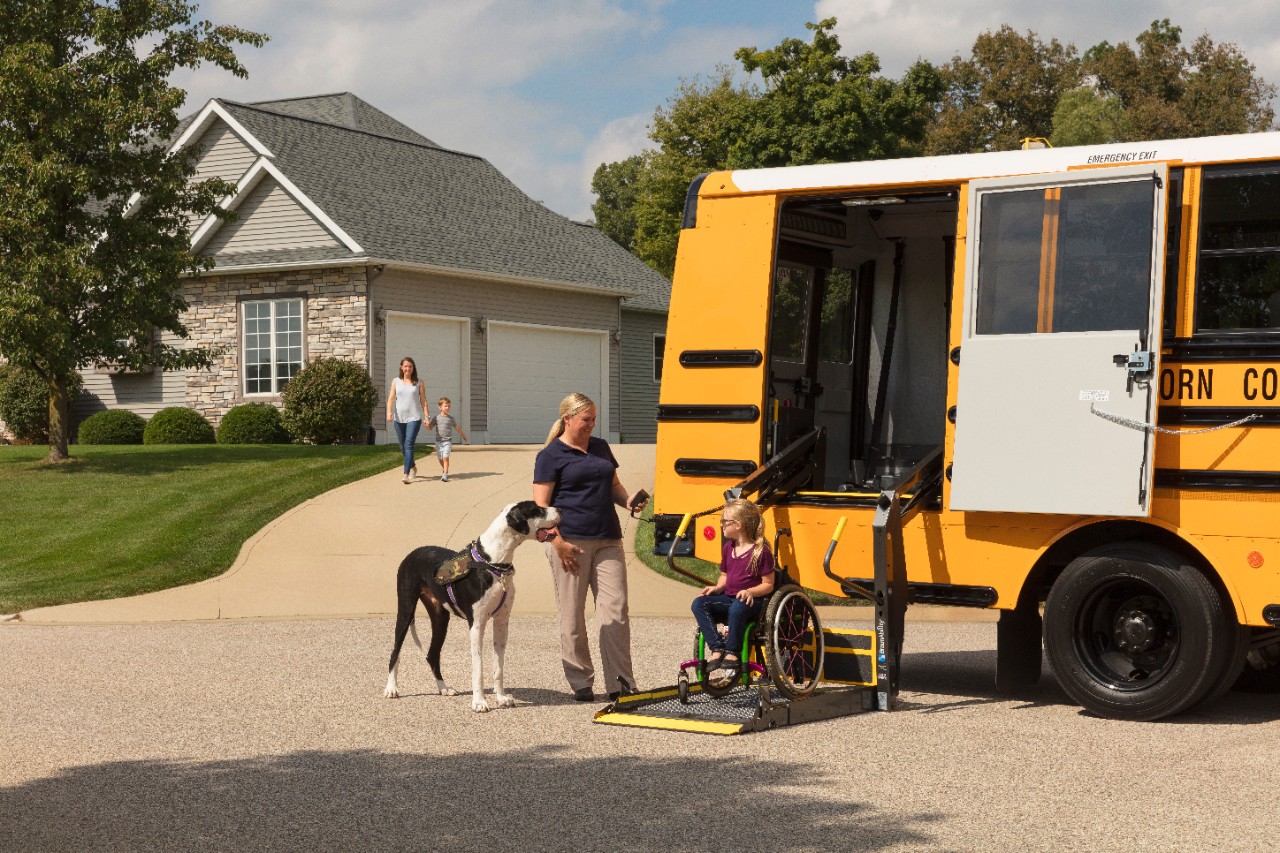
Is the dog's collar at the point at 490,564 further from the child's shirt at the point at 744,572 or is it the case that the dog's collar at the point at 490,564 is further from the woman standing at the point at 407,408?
the woman standing at the point at 407,408

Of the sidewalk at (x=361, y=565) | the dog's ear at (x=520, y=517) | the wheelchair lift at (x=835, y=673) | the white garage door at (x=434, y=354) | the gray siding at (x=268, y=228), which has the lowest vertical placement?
the sidewalk at (x=361, y=565)

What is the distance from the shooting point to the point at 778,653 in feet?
29.9

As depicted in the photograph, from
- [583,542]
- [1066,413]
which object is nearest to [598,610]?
[583,542]

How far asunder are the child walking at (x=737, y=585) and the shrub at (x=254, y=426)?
2053 cm

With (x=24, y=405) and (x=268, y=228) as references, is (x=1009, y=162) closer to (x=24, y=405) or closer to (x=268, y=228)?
(x=268, y=228)

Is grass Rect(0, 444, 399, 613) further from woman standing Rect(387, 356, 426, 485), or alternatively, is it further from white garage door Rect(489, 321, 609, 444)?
white garage door Rect(489, 321, 609, 444)

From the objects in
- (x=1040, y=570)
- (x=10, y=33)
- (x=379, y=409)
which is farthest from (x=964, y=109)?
(x=1040, y=570)

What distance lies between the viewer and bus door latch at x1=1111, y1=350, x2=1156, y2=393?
856cm

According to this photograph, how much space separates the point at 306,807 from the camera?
6824 mm

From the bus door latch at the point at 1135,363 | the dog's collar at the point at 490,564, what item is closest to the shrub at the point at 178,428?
the dog's collar at the point at 490,564

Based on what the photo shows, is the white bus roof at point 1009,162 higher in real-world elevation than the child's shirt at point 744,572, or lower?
higher

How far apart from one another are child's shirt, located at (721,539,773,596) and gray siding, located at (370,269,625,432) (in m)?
20.4

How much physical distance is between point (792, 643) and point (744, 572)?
511 mm

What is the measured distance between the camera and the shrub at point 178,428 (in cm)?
2958
